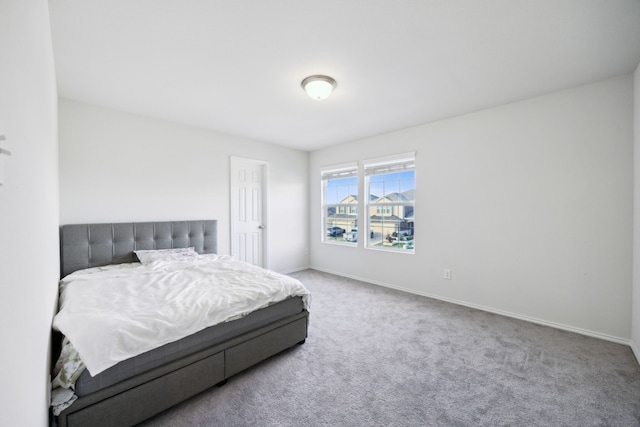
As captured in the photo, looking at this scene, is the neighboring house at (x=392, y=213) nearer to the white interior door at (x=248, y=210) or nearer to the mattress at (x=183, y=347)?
the white interior door at (x=248, y=210)

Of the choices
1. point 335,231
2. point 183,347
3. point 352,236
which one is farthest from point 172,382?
point 335,231

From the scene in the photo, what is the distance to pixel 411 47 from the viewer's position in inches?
77.7

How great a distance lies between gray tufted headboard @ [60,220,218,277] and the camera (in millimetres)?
2771

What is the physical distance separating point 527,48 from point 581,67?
74cm

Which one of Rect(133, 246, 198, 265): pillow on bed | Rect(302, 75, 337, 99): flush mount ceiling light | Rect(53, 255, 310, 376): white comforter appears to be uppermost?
Rect(302, 75, 337, 99): flush mount ceiling light

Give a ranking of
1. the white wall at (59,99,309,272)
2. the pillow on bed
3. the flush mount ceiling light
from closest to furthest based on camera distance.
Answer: the flush mount ceiling light
the white wall at (59,99,309,272)
the pillow on bed

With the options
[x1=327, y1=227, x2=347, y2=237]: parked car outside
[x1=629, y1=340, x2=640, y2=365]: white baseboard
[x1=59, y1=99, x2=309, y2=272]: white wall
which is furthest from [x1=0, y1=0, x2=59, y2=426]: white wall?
→ [x1=327, y1=227, x2=347, y2=237]: parked car outside

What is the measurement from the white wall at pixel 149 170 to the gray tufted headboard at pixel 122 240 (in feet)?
0.49

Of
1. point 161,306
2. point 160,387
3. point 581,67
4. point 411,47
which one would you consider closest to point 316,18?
point 411,47

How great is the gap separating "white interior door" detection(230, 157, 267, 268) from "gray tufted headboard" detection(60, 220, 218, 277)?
55cm

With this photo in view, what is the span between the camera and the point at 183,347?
66.9 inches

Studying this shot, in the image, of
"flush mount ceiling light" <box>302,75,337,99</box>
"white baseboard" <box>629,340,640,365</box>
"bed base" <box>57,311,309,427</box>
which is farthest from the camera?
"flush mount ceiling light" <box>302,75,337,99</box>

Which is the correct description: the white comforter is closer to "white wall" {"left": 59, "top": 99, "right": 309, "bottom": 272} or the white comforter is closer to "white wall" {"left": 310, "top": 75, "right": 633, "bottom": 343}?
"white wall" {"left": 59, "top": 99, "right": 309, "bottom": 272}

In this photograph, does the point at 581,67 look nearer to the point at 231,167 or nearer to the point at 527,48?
the point at 527,48
